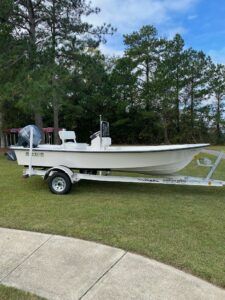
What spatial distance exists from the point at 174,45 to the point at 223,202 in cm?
2683

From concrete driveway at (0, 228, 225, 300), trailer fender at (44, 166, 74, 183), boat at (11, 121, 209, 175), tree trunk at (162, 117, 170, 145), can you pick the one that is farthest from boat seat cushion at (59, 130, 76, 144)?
tree trunk at (162, 117, 170, 145)

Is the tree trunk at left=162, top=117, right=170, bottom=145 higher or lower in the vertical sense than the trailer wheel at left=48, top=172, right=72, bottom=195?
higher

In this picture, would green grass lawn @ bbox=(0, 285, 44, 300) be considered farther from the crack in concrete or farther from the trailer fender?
the trailer fender

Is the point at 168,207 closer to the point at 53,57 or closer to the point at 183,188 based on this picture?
the point at 183,188

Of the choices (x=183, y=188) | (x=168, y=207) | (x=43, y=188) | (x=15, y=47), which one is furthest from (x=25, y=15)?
(x=168, y=207)

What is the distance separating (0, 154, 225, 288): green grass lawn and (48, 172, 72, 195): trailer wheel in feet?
0.53

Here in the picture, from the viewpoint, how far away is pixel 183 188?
272 inches

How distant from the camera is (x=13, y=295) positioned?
102 inches

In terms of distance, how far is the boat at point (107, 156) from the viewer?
19.2 feet

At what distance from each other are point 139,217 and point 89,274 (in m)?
1.82

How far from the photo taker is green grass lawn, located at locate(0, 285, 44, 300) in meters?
2.55

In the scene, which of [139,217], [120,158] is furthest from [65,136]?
[139,217]

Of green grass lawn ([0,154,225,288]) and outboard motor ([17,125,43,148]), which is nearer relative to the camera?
green grass lawn ([0,154,225,288])

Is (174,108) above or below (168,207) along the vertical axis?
above
